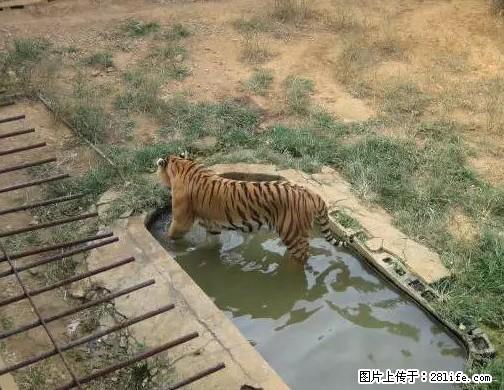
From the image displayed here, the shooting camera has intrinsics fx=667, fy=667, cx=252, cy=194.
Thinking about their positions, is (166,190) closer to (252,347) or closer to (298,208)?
(298,208)

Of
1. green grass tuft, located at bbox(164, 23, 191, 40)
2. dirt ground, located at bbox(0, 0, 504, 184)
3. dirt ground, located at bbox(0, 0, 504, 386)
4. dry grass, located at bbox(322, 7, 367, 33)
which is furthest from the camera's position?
dry grass, located at bbox(322, 7, 367, 33)

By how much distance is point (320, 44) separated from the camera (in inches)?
364

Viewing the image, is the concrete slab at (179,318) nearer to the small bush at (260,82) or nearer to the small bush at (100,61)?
the small bush at (260,82)

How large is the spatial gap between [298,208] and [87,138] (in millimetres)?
2844

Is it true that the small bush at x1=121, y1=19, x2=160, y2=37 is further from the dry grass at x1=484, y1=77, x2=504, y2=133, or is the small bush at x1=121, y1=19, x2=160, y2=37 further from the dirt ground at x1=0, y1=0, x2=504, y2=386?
the dry grass at x1=484, y1=77, x2=504, y2=133

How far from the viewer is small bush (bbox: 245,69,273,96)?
8.00m

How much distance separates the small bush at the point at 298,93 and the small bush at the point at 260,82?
0.73 feet

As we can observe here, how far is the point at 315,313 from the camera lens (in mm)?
4906

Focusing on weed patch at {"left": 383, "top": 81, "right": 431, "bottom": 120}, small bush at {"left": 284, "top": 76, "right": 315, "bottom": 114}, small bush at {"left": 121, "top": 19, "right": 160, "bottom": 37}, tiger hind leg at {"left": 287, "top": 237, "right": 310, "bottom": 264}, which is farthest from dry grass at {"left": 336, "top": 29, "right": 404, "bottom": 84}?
tiger hind leg at {"left": 287, "top": 237, "right": 310, "bottom": 264}

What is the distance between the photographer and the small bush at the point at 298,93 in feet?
24.8

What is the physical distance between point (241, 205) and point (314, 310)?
968 mm

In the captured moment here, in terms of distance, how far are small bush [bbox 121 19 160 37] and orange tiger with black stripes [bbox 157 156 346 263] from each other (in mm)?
4349

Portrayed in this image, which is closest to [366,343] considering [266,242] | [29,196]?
[266,242]

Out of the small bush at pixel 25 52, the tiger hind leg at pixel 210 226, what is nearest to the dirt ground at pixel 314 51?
the small bush at pixel 25 52
